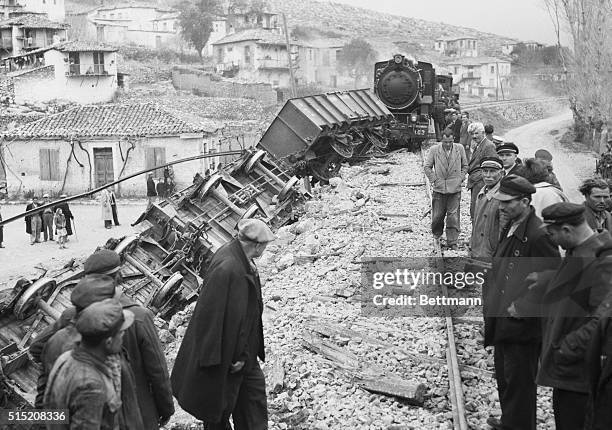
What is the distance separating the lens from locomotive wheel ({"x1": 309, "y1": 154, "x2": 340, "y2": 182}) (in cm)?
1619

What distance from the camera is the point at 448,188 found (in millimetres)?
9781

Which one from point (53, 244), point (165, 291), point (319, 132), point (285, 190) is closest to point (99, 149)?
point (53, 244)

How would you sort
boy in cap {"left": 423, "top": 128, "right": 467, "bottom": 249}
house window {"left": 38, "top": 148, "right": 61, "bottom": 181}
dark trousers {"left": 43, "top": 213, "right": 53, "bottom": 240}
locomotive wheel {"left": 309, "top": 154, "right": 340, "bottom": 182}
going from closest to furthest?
1. boy in cap {"left": 423, "top": 128, "right": 467, "bottom": 249}
2. locomotive wheel {"left": 309, "top": 154, "right": 340, "bottom": 182}
3. dark trousers {"left": 43, "top": 213, "right": 53, "bottom": 240}
4. house window {"left": 38, "top": 148, "right": 61, "bottom": 181}

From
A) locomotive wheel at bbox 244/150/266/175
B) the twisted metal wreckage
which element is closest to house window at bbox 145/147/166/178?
the twisted metal wreckage

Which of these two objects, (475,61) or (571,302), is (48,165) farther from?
(475,61)

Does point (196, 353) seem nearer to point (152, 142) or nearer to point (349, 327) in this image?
point (349, 327)

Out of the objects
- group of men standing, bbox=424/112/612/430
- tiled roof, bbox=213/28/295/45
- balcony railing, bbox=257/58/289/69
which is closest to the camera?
group of men standing, bbox=424/112/612/430

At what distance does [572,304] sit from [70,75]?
1656 inches

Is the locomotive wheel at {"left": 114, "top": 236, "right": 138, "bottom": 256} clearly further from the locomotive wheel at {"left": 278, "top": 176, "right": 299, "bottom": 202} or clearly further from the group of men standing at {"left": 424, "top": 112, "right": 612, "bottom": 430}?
the group of men standing at {"left": 424, "top": 112, "right": 612, "bottom": 430}

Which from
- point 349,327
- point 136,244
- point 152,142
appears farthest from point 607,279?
point 152,142

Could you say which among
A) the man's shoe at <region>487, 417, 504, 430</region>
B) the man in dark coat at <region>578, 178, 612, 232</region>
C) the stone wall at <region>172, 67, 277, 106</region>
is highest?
the stone wall at <region>172, 67, 277, 106</region>

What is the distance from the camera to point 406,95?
2158cm

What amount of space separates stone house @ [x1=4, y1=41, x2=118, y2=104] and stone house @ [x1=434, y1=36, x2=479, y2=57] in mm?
66064

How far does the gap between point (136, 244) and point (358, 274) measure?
2.80 m
